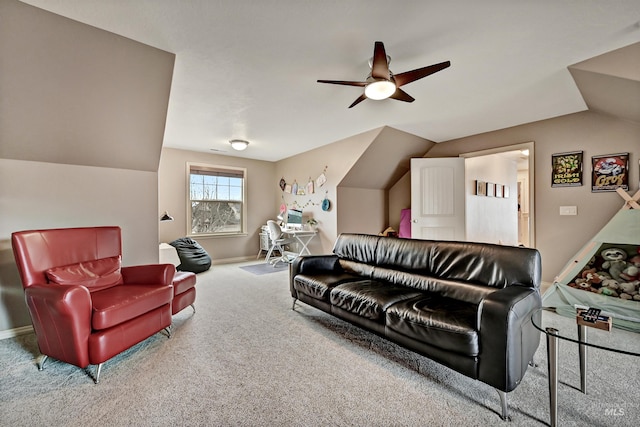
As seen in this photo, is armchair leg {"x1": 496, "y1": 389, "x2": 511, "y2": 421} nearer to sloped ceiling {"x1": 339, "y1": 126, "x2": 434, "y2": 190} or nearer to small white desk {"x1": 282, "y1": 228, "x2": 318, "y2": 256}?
sloped ceiling {"x1": 339, "y1": 126, "x2": 434, "y2": 190}

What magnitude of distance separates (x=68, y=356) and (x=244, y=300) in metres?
1.72

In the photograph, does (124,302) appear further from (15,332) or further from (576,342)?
(576,342)

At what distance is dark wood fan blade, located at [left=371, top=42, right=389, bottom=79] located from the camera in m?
1.94

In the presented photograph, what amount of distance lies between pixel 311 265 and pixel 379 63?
202 cm

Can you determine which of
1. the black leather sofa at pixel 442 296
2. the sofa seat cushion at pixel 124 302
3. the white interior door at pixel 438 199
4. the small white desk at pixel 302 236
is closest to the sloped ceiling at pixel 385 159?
the white interior door at pixel 438 199

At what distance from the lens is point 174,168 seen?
5273 millimetres

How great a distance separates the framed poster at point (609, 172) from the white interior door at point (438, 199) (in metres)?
1.54

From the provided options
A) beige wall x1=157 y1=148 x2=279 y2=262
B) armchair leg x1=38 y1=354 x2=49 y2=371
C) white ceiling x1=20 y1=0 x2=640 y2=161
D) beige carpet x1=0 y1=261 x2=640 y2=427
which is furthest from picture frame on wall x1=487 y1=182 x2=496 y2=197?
armchair leg x1=38 y1=354 x2=49 y2=371

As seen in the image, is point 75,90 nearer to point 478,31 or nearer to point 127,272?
point 127,272

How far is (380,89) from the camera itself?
2311 mm

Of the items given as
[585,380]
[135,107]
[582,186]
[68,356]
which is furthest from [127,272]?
[582,186]

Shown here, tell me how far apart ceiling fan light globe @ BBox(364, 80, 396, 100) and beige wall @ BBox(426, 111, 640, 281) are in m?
2.79

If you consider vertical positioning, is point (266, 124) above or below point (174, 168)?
above

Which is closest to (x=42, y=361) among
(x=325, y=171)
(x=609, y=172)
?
(x=325, y=171)
